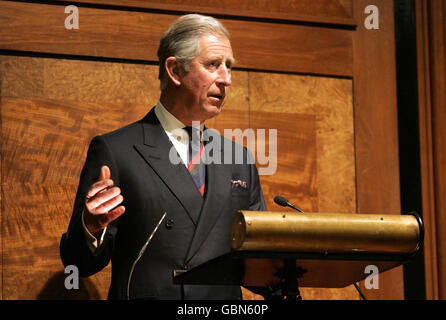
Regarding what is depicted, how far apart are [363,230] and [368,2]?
2.20 meters

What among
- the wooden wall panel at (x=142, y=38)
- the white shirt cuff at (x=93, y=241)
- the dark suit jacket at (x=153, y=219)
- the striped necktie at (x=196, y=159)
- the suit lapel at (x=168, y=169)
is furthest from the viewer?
the wooden wall panel at (x=142, y=38)

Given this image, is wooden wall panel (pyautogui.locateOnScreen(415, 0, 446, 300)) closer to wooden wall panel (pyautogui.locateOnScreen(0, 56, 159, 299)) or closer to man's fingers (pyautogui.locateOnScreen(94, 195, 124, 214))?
wooden wall panel (pyautogui.locateOnScreen(0, 56, 159, 299))

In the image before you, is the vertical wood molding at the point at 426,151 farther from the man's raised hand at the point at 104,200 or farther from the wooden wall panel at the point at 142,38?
Answer: the man's raised hand at the point at 104,200

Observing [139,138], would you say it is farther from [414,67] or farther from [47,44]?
[414,67]

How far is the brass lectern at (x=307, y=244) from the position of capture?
177 centimetres

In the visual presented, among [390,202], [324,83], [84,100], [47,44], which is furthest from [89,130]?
[390,202]

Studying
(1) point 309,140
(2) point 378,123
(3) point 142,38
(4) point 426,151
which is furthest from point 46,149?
(4) point 426,151

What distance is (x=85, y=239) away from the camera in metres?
2.14

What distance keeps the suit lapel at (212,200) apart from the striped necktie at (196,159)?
1.3 inches

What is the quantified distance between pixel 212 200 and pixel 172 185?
0.14 metres

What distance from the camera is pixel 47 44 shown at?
323 cm

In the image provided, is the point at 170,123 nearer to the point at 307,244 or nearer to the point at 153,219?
the point at 153,219

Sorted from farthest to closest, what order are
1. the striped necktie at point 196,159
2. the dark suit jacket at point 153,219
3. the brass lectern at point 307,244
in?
the striped necktie at point 196,159, the dark suit jacket at point 153,219, the brass lectern at point 307,244

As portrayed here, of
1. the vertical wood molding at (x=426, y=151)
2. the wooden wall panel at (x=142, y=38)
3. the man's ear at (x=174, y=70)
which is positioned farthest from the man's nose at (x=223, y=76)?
the vertical wood molding at (x=426, y=151)
